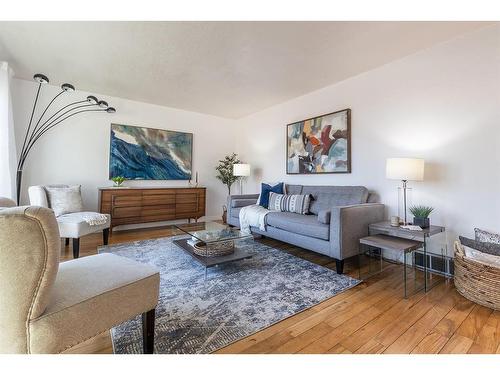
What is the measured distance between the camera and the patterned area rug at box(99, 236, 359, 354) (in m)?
1.34

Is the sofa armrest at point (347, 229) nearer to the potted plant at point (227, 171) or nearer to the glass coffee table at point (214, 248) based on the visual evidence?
the glass coffee table at point (214, 248)

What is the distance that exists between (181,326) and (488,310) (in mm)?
2149

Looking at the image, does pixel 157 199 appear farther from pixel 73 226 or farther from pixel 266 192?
→ pixel 266 192

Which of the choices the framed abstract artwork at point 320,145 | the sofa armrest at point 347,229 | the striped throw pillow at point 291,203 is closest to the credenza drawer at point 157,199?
the striped throw pillow at point 291,203

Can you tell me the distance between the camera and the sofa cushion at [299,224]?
240 cm

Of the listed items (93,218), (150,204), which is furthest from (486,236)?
(150,204)

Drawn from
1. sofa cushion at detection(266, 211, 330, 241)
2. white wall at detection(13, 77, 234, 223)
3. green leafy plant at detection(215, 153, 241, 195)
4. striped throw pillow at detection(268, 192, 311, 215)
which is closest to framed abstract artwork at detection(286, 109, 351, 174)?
striped throw pillow at detection(268, 192, 311, 215)

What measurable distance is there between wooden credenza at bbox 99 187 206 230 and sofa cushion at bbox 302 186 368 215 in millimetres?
2201

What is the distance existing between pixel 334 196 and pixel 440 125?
4.36ft

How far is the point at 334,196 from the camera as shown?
3082 millimetres

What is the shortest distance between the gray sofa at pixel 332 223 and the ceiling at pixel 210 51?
1573mm

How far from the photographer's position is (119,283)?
1.05m
